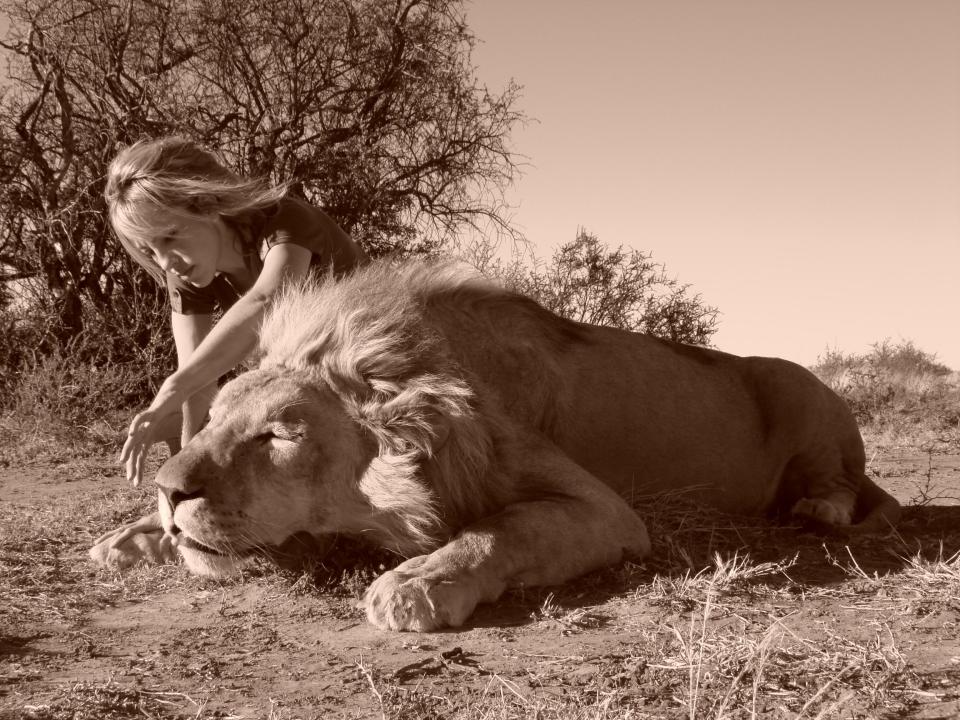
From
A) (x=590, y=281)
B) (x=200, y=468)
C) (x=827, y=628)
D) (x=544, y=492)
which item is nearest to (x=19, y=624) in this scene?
(x=200, y=468)

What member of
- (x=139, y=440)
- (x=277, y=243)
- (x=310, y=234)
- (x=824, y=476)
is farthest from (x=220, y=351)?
A: (x=824, y=476)

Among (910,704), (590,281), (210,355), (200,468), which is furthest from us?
(590,281)

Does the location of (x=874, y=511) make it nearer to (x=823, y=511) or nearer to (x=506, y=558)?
(x=823, y=511)

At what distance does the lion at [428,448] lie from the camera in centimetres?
309

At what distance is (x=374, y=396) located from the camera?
3352mm

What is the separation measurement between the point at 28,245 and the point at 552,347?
709 centimetres

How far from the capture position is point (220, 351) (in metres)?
3.73

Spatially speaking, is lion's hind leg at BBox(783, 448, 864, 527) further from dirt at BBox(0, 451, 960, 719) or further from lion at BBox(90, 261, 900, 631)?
dirt at BBox(0, 451, 960, 719)

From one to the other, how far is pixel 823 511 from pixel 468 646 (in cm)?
222

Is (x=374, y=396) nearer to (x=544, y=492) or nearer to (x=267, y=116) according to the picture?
(x=544, y=492)

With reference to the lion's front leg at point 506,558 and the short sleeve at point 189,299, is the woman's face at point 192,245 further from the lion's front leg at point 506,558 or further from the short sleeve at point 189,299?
the lion's front leg at point 506,558

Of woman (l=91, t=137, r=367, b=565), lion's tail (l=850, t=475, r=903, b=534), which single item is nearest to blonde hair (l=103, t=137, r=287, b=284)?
woman (l=91, t=137, r=367, b=565)

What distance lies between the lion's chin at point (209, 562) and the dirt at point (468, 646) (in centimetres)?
11

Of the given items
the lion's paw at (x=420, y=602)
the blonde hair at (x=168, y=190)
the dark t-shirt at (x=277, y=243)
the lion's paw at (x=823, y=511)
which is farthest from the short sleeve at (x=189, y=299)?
the lion's paw at (x=823, y=511)
